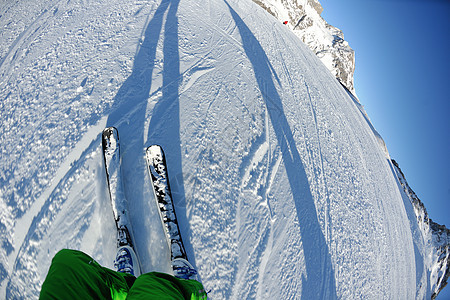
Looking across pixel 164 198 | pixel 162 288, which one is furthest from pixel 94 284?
pixel 164 198

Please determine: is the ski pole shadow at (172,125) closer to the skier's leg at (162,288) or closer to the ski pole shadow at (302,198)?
the skier's leg at (162,288)

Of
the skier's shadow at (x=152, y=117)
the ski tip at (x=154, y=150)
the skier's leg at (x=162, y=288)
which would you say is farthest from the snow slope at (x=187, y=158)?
the skier's leg at (x=162, y=288)

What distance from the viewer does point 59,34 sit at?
7.51ft

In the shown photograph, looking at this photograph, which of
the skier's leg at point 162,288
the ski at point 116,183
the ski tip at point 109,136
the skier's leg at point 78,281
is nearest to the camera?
the skier's leg at point 78,281

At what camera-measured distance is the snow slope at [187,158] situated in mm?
1475

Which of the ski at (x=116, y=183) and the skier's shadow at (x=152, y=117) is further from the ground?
the skier's shadow at (x=152, y=117)

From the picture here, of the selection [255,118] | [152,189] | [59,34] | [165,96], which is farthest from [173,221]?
[59,34]

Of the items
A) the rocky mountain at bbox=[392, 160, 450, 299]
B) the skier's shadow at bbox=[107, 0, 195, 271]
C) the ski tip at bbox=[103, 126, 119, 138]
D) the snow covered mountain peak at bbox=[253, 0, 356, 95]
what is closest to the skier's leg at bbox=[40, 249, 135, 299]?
the skier's shadow at bbox=[107, 0, 195, 271]

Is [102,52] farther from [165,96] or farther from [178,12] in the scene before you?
[178,12]

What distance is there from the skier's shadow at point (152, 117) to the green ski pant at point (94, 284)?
22.0 inches

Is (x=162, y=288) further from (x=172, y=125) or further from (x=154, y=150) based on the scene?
(x=172, y=125)

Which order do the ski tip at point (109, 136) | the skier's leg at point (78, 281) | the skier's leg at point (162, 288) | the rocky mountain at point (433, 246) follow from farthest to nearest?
the rocky mountain at point (433, 246) → the ski tip at point (109, 136) → the skier's leg at point (162, 288) → the skier's leg at point (78, 281)

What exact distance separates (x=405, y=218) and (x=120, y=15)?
5.78 metres

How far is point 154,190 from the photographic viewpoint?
1.57 metres
